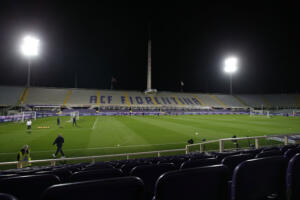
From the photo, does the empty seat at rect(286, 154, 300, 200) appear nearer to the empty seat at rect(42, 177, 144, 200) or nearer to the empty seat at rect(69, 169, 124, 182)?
the empty seat at rect(42, 177, 144, 200)

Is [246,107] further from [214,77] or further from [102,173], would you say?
[102,173]

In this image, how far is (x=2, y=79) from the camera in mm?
48312

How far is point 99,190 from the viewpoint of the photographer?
1073mm

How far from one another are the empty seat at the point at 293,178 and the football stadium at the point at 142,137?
0.01 meters

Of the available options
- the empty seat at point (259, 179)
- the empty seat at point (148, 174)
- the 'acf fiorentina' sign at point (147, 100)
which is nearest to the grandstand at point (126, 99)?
the 'acf fiorentina' sign at point (147, 100)

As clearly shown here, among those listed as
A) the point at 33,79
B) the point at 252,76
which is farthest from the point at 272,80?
the point at 33,79

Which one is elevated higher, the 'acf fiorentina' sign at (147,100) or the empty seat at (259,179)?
the 'acf fiorentina' sign at (147,100)

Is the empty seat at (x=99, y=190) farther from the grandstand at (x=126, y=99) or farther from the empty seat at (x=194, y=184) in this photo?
the grandstand at (x=126, y=99)

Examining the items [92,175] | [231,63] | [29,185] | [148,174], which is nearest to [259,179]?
[148,174]

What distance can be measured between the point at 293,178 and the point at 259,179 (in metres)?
0.69

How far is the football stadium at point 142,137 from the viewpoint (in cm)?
151

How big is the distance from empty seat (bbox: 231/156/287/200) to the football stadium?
12 millimetres

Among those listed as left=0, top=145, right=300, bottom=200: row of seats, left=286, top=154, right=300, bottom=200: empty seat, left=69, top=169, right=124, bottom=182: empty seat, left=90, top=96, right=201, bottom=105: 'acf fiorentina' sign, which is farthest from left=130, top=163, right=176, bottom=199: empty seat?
left=90, top=96, right=201, bottom=105: 'acf fiorentina' sign

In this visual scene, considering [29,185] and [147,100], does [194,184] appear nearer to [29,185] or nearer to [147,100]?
[29,185]
